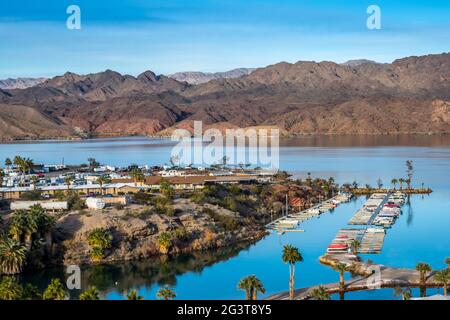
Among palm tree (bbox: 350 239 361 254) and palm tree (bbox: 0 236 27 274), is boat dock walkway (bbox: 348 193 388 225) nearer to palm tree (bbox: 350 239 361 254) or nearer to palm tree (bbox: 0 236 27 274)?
palm tree (bbox: 350 239 361 254)

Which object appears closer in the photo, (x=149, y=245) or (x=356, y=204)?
(x=149, y=245)

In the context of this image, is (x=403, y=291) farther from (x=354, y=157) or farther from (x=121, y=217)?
(x=354, y=157)

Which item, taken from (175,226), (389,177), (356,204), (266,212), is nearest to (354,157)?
(389,177)

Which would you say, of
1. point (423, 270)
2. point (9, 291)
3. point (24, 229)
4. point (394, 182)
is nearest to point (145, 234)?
point (24, 229)

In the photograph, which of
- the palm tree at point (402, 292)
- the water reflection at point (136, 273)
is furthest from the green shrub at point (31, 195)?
the palm tree at point (402, 292)

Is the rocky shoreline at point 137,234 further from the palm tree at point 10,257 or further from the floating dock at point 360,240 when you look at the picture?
the floating dock at point 360,240
